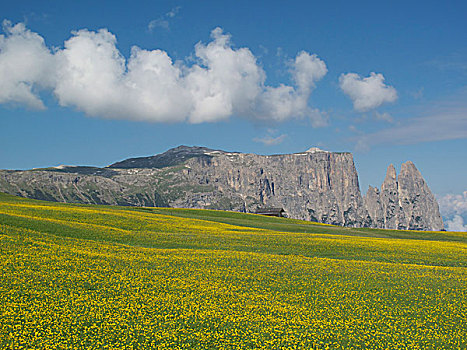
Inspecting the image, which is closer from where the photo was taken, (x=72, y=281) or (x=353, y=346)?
(x=353, y=346)

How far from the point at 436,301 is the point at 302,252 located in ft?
69.5

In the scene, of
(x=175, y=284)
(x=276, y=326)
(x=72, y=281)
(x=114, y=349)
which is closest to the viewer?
(x=114, y=349)

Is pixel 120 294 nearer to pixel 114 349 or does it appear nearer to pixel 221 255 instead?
pixel 114 349

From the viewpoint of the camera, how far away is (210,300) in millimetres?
23281

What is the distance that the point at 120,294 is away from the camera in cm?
2303

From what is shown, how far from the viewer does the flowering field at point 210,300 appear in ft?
58.5

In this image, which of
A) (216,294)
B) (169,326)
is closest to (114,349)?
(169,326)

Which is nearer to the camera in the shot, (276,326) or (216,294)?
(276,326)

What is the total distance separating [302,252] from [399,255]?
1216 cm

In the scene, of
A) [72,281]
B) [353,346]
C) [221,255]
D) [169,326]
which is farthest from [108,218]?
[353,346]

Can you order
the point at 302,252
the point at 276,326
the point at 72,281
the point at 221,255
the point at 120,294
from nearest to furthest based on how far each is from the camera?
the point at 276,326 < the point at 120,294 < the point at 72,281 < the point at 221,255 < the point at 302,252

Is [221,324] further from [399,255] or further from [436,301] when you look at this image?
[399,255]

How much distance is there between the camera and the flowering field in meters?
17.8

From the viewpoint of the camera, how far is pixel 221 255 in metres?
38.8
